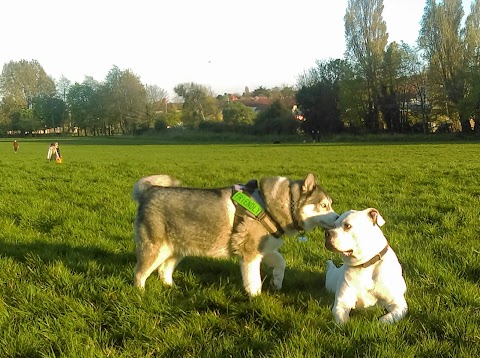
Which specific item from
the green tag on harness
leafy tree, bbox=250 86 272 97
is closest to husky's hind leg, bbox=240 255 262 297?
the green tag on harness

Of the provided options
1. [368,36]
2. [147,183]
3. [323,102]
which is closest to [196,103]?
[323,102]

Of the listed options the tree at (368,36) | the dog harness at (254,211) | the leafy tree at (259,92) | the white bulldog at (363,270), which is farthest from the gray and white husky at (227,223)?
the leafy tree at (259,92)

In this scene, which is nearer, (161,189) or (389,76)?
(161,189)

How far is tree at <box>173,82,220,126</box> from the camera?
100m

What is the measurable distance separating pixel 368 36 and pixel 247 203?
228 feet

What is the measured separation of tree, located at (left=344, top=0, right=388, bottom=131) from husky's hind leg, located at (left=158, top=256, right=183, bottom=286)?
66.7 meters

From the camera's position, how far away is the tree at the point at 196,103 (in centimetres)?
10012

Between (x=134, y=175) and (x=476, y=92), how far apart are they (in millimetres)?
51874

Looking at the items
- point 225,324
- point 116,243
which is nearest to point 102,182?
point 116,243

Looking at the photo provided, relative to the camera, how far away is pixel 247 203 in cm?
511

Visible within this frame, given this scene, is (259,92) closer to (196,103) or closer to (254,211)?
(196,103)

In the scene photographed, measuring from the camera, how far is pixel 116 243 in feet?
22.7

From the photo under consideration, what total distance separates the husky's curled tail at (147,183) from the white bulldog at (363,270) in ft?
8.75

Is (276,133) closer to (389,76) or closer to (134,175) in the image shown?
(389,76)
